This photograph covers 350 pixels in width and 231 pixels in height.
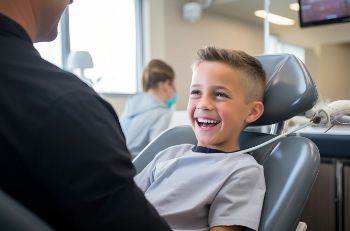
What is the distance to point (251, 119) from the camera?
105cm

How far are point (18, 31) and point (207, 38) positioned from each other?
4.03 m

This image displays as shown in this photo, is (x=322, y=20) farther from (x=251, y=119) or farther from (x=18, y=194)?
(x=18, y=194)

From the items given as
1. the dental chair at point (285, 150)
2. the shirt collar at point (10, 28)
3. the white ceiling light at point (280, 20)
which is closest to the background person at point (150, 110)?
the white ceiling light at point (280, 20)

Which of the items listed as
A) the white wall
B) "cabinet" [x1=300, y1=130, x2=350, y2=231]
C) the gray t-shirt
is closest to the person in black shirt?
the gray t-shirt

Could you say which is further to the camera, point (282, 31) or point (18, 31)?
point (282, 31)

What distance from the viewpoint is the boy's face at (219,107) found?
102cm

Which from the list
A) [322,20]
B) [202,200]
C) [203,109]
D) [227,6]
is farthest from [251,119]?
[227,6]

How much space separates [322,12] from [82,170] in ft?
7.62

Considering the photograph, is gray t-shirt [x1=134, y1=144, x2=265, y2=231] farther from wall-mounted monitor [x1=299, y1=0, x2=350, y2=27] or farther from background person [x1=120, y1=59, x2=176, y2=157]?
wall-mounted monitor [x1=299, y1=0, x2=350, y2=27]

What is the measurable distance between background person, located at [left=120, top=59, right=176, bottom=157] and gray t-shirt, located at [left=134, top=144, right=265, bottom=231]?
4.12ft

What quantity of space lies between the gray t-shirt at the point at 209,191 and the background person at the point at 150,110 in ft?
4.12

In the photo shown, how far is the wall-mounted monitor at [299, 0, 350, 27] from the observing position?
2189 millimetres

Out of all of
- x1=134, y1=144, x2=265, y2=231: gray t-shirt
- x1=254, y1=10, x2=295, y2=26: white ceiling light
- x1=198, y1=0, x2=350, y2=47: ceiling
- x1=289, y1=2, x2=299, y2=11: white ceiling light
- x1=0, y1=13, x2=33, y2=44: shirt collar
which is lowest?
x1=134, y1=144, x2=265, y2=231: gray t-shirt

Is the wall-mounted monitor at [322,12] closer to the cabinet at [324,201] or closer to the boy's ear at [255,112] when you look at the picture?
the cabinet at [324,201]
